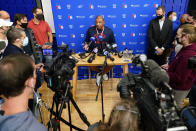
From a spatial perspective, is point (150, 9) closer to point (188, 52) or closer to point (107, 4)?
point (107, 4)

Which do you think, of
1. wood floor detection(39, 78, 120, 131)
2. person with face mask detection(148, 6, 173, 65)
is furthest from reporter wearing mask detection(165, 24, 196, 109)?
person with face mask detection(148, 6, 173, 65)

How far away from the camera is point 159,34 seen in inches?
144

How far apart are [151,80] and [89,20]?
2996mm

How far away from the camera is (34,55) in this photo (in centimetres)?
308

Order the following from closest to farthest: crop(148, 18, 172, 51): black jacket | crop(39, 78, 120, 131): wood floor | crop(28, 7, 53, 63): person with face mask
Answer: crop(39, 78, 120, 131): wood floor, crop(28, 7, 53, 63): person with face mask, crop(148, 18, 172, 51): black jacket

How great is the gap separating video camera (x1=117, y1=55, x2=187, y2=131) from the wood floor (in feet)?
5.68

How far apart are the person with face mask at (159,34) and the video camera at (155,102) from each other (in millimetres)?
2743

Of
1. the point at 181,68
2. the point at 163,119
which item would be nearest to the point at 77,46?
the point at 181,68

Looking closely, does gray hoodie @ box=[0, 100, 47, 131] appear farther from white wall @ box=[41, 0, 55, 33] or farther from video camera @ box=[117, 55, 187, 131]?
white wall @ box=[41, 0, 55, 33]

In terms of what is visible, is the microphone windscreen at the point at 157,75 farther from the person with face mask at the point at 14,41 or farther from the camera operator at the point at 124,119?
the person with face mask at the point at 14,41

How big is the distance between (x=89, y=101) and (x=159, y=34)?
231cm

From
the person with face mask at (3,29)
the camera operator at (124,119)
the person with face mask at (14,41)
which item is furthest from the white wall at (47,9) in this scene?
the camera operator at (124,119)

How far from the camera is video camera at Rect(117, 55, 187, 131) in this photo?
79 centimetres

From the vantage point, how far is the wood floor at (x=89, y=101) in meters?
2.69
